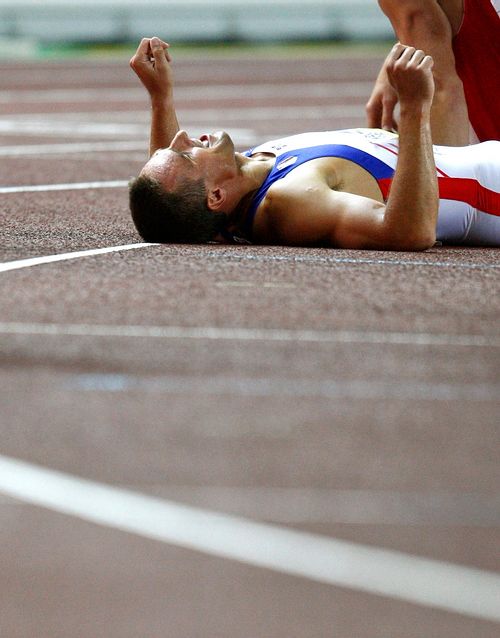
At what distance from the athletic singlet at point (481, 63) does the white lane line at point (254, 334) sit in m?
2.25

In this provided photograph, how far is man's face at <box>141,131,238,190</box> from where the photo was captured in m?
5.11

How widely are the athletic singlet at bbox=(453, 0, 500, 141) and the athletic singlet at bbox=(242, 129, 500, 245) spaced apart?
0.53 m

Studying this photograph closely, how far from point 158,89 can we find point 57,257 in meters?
0.94

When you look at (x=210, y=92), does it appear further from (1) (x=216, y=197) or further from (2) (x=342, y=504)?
(2) (x=342, y=504)

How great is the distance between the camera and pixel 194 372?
364 centimetres

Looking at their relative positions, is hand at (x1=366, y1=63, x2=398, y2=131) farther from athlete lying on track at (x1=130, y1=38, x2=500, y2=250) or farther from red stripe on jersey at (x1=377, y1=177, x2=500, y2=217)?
red stripe on jersey at (x1=377, y1=177, x2=500, y2=217)

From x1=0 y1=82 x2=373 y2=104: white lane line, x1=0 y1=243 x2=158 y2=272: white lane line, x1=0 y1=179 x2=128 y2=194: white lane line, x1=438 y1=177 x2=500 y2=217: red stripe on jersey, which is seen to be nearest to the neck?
x1=0 y1=243 x2=158 y2=272: white lane line

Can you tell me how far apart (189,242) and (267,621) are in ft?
10.1

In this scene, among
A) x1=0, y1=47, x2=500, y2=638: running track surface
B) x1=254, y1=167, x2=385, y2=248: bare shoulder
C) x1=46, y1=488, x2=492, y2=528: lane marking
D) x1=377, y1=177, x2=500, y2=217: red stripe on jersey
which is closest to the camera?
x1=0, y1=47, x2=500, y2=638: running track surface

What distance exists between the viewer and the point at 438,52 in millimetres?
5941

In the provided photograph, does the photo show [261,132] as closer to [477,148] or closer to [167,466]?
[477,148]

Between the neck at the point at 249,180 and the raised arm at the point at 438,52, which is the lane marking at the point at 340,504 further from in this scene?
the raised arm at the point at 438,52

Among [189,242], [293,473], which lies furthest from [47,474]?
[189,242]

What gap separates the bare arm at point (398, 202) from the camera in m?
4.78
